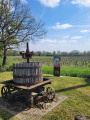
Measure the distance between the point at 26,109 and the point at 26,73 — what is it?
1.45 m

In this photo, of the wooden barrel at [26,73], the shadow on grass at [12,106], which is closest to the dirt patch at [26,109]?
the shadow on grass at [12,106]

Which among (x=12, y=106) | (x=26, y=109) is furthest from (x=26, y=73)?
(x=12, y=106)

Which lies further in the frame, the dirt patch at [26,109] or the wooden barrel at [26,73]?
the wooden barrel at [26,73]

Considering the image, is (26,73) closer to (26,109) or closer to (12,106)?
(26,109)

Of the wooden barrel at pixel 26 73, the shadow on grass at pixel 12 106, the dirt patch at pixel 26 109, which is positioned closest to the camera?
the dirt patch at pixel 26 109

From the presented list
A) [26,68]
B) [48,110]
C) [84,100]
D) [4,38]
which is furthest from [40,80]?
[4,38]

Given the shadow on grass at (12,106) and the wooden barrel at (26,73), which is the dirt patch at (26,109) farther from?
the wooden barrel at (26,73)

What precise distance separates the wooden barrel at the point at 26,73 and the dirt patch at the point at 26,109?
1.00 m

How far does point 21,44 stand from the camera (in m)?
17.2

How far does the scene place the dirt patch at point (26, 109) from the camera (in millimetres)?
3572

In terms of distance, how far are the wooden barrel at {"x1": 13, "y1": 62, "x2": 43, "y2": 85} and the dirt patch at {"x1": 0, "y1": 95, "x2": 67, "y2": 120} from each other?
1004 millimetres

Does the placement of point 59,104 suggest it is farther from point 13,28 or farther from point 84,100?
point 13,28

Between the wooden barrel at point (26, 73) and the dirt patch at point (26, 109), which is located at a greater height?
the wooden barrel at point (26, 73)

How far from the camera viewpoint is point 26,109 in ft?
13.2
